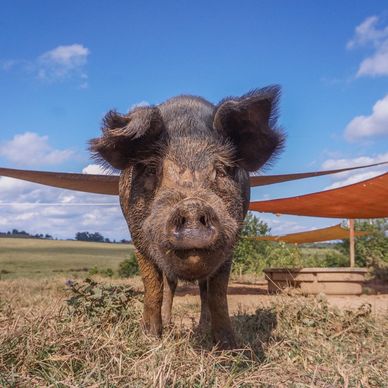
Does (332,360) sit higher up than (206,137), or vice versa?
(206,137)

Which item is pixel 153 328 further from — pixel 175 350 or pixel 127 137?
pixel 127 137

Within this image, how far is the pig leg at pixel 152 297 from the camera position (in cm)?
392

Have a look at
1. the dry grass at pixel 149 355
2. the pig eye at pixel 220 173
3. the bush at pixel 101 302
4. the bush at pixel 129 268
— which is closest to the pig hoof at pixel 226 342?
the dry grass at pixel 149 355

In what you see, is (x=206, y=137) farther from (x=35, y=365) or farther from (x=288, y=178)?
(x=288, y=178)

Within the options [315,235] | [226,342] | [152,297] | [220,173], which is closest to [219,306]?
[226,342]

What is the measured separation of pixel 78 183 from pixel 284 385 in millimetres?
6379

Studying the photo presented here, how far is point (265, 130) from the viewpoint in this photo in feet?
11.2

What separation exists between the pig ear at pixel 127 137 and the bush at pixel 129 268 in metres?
11.1

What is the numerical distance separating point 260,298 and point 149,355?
5401 mm

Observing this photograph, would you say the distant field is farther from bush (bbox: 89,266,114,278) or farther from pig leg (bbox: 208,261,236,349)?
pig leg (bbox: 208,261,236,349)

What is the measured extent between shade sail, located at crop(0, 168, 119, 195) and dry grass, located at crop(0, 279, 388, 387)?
10.7ft

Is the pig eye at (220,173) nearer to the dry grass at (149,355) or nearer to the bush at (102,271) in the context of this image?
the dry grass at (149,355)

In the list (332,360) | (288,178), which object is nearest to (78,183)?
(288,178)

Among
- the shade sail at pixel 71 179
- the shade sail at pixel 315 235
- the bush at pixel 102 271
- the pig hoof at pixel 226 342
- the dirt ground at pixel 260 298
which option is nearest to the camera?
the pig hoof at pixel 226 342
